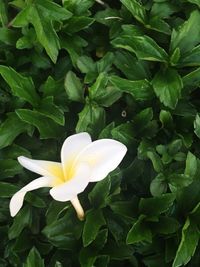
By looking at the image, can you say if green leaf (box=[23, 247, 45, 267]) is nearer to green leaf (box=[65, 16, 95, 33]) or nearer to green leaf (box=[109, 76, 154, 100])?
green leaf (box=[109, 76, 154, 100])

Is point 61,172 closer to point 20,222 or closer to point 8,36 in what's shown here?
point 20,222

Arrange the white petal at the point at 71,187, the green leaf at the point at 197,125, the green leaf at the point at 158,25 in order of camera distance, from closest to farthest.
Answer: the white petal at the point at 71,187
the green leaf at the point at 197,125
the green leaf at the point at 158,25

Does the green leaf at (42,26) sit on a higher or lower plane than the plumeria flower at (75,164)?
higher

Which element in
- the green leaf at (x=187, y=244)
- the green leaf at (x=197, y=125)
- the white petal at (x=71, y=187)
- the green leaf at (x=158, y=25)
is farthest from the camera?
the green leaf at (x=158, y=25)

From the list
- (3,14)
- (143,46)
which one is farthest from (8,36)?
(143,46)

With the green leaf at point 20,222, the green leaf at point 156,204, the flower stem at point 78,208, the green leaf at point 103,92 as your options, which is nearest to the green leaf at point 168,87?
the green leaf at point 103,92

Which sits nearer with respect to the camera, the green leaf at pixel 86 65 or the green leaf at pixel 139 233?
the green leaf at pixel 139 233

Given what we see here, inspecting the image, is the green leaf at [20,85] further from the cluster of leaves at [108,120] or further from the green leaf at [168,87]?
the green leaf at [168,87]
